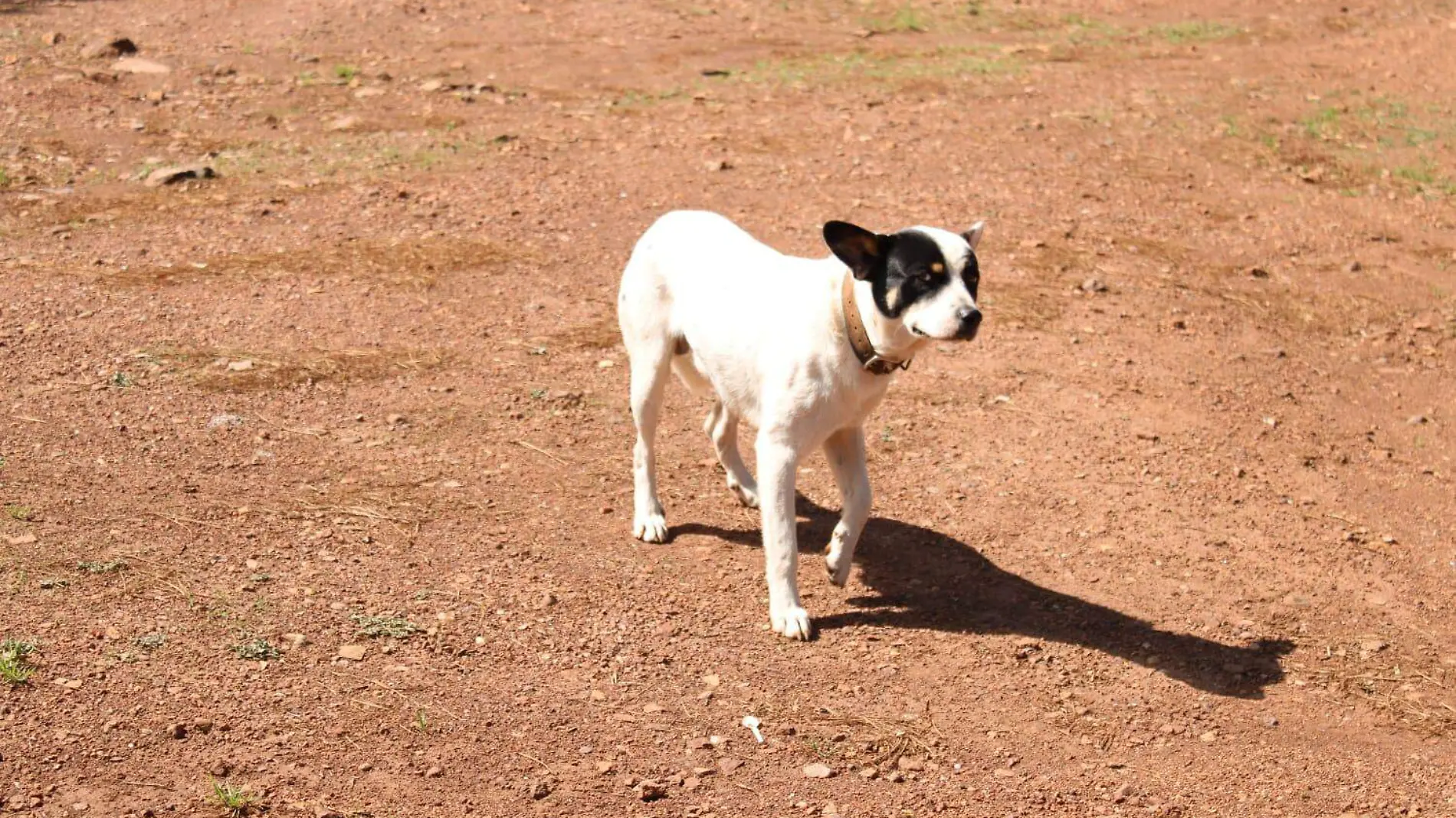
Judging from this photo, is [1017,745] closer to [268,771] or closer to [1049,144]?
[268,771]

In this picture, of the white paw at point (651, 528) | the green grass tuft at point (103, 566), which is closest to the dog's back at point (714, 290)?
the white paw at point (651, 528)

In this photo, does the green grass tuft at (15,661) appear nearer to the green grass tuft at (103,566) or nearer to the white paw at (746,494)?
the green grass tuft at (103,566)

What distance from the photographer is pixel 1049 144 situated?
40.0ft

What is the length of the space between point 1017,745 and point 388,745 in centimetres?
219

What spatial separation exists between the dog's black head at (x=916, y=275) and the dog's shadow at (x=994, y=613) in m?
1.39

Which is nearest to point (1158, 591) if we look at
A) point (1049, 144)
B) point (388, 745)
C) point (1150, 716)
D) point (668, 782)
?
point (1150, 716)

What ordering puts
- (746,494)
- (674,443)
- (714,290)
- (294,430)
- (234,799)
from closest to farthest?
(234,799)
(714,290)
(746,494)
(294,430)
(674,443)

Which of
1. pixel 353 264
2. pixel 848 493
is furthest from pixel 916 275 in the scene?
pixel 353 264

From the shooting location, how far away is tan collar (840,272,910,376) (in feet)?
19.1

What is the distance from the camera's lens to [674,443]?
7.89 meters

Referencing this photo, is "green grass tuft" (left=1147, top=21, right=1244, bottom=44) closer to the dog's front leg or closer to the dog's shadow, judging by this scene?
the dog's shadow

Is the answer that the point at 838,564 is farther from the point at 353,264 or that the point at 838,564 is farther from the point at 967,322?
the point at 353,264

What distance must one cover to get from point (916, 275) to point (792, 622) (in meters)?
1.48

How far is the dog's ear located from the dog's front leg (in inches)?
29.3
